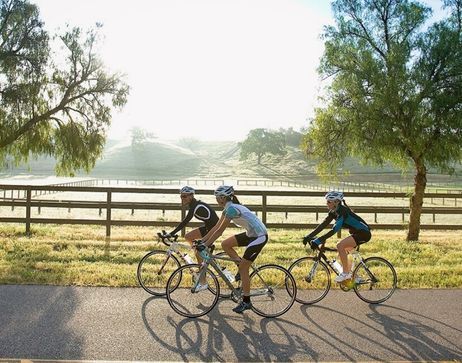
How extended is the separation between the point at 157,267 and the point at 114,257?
3.30 m

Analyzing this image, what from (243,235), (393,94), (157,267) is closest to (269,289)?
(243,235)

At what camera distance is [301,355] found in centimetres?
473

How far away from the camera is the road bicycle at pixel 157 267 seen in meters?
7.28

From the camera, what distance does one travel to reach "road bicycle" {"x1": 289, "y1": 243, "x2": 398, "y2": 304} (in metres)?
6.97

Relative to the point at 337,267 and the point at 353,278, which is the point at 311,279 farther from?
the point at 353,278

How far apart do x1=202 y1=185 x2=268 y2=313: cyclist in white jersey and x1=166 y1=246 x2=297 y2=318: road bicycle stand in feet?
0.45

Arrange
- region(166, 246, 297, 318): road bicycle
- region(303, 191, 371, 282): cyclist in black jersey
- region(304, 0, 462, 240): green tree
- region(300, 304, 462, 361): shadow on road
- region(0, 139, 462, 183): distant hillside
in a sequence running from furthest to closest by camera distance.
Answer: region(0, 139, 462, 183): distant hillside → region(304, 0, 462, 240): green tree → region(303, 191, 371, 282): cyclist in black jersey → region(166, 246, 297, 318): road bicycle → region(300, 304, 462, 361): shadow on road

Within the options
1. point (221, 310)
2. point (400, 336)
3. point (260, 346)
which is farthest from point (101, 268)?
point (400, 336)

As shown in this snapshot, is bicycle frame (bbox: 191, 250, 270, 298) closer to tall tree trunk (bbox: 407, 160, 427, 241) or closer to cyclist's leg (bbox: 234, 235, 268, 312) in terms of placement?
cyclist's leg (bbox: 234, 235, 268, 312)

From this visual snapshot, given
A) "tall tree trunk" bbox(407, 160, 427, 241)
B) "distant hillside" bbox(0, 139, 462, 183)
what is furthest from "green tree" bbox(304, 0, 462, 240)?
"distant hillside" bbox(0, 139, 462, 183)

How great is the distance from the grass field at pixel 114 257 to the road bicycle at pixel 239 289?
1.63 meters

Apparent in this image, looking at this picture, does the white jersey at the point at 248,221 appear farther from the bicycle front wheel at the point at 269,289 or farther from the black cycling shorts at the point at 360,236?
the black cycling shorts at the point at 360,236

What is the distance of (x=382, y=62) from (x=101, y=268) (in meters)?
12.3

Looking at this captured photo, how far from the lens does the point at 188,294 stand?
273 inches
